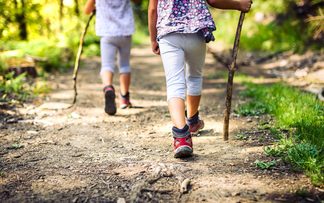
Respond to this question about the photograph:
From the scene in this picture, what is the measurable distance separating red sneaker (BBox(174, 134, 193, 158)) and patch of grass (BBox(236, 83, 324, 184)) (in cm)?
67

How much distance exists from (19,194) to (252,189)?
5.39 feet

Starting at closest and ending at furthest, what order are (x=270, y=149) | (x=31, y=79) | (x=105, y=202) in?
1. (x=105, y=202)
2. (x=270, y=149)
3. (x=31, y=79)

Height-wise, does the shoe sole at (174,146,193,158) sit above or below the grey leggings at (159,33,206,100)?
below

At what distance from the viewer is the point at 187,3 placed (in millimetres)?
3582

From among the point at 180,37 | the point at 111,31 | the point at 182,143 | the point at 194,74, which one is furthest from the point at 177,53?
the point at 111,31

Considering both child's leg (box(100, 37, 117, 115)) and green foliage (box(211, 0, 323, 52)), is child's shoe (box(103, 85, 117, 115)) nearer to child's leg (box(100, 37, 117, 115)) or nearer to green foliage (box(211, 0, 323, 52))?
child's leg (box(100, 37, 117, 115))

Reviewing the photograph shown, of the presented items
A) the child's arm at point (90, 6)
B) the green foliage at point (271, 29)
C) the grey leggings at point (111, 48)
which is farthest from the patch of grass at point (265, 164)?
the green foliage at point (271, 29)

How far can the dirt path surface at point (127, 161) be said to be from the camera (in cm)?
286

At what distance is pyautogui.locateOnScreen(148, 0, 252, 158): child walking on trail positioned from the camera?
11.6ft

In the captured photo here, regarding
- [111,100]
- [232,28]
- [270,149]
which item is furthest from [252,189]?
[232,28]

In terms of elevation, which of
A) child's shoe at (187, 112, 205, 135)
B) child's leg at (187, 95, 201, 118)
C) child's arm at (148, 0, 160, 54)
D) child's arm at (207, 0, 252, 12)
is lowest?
child's shoe at (187, 112, 205, 135)

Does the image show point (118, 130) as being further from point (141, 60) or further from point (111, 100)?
point (141, 60)

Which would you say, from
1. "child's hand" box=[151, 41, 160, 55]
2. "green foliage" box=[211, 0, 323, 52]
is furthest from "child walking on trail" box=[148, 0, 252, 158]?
"green foliage" box=[211, 0, 323, 52]

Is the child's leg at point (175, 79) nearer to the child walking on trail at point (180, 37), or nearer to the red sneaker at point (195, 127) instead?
the child walking on trail at point (180, 37)
